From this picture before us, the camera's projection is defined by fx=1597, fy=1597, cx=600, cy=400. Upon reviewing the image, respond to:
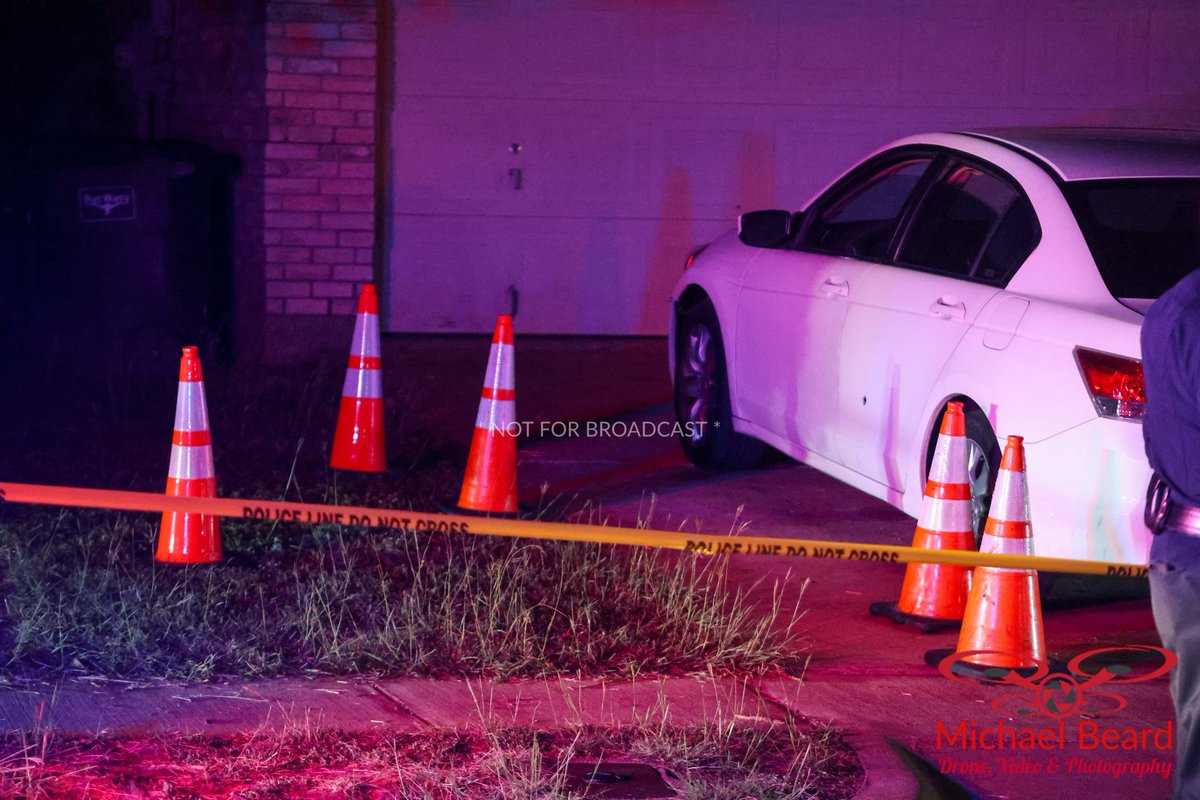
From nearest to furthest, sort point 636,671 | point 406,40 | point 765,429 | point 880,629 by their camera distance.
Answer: point 636,671, point 880,629, point 765,429, point 406,40

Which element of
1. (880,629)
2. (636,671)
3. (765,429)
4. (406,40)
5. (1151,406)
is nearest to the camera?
(1151,406)

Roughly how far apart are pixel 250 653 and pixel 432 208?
607 cm

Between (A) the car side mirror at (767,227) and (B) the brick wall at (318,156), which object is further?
(B) the brick wall at (318,156)

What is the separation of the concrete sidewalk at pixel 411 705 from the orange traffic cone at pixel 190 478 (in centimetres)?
105

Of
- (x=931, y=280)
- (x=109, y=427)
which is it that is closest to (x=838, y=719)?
(x=931, y=280)

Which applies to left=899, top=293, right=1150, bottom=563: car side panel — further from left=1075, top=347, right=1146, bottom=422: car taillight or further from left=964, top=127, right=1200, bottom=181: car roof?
left=964, top=127, right=1200, bottom=181: car roof

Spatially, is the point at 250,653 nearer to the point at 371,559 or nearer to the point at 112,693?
the point at 112,693

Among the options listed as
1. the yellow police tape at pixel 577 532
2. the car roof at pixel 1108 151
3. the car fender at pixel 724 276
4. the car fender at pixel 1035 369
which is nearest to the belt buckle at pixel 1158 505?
the yellow police tape at pixel 577 532

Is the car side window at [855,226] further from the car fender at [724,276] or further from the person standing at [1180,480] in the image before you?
the person standing at [1180,480]

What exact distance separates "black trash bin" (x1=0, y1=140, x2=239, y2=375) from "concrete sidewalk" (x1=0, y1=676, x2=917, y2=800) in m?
4.79

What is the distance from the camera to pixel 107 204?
365 inches

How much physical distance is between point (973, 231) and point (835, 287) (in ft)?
1.91

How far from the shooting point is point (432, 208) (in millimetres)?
10398

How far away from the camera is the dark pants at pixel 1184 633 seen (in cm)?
318
